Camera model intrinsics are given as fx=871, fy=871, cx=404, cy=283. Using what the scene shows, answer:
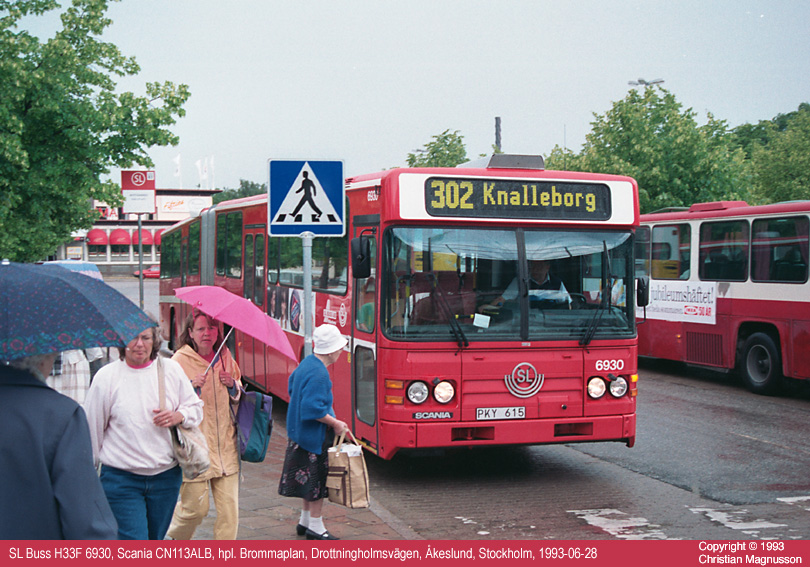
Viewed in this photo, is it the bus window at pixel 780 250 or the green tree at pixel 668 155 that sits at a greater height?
the green tree at pixel 668 155

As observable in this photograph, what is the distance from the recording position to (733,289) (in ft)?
49.8

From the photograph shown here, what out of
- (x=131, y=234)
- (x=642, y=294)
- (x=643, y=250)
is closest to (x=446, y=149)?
(x=643, y=250)

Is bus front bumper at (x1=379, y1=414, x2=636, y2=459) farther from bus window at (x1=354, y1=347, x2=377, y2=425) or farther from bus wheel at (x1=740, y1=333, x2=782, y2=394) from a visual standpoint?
bus wheel at (x1=740, y1=333, x2=782, y2=394)

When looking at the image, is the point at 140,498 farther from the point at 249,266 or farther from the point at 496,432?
the point at 249,266

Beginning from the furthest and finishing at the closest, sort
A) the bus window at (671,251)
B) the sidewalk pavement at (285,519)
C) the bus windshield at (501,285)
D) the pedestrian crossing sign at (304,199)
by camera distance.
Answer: the bus window at (671,251) → the bus windshield at (501,285) → the pedestrian crossing sign at (304,199) → the sidewalk pavement at (285,519)

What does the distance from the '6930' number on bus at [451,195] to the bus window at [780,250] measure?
312 inches

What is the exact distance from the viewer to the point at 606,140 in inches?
1182

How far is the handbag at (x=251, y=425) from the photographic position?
556cm

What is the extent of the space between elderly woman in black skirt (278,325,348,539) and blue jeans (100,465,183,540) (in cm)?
155

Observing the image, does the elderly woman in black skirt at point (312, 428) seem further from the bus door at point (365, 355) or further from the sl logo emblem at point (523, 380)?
the sl logo emblem at point (523, 380)


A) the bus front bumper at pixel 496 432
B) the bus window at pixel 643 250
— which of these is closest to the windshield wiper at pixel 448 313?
the bus front bumper at pixel 496 432
